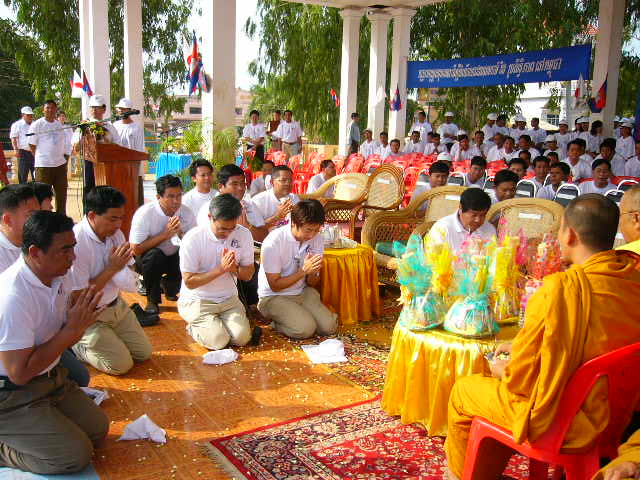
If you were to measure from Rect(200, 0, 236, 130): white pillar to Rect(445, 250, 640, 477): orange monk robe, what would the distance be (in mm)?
8389

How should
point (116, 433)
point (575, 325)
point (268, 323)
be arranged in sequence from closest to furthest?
point (575, 325)
point (116, 433)
point (268, 323)

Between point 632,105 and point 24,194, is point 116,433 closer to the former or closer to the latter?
point 24,194

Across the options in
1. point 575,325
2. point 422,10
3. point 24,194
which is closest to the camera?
point 575,325

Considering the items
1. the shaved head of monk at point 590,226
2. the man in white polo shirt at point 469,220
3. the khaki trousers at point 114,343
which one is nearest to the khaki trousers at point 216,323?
the khaki trousers at point 114,343

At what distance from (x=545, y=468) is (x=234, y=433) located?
1.70 meters

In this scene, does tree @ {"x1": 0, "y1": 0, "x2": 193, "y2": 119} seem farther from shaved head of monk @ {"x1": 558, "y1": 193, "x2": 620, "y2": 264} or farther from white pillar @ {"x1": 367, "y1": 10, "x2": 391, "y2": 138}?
shaved head of monk @ {"x1": 558, "y1": 193, "x2": 620, "y2": 264}

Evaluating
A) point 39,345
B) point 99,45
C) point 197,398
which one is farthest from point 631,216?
point 99,45

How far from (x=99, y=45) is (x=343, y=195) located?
289 inches

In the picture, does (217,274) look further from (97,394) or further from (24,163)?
(24,163)

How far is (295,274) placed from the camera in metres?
5.08

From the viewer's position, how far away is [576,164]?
10359 mm

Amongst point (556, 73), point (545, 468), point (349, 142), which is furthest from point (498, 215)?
point (349, 142)

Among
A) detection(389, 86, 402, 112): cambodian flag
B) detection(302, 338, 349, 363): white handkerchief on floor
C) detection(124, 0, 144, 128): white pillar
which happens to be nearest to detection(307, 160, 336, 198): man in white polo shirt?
detection(302, 338, 349, 363): white handkerchief on floor

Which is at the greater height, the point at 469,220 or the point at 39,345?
the point at 469,220
